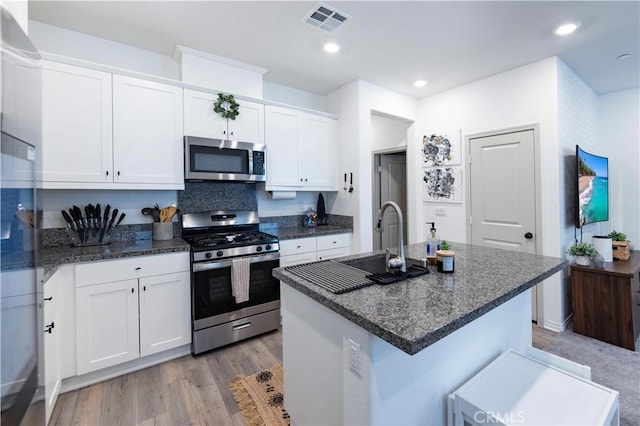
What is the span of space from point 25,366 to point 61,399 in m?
1.12

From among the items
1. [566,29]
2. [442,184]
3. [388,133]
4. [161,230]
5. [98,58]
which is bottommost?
[161,230]

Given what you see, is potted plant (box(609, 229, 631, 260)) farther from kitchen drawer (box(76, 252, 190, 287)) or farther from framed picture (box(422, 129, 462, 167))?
kitchen drawer (box(76, 252, 190, 287))

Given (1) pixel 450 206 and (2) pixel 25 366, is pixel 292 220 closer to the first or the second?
(1) pixel 450 206

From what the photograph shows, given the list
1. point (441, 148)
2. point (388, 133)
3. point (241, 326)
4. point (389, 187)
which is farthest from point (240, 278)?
point (388, 133)

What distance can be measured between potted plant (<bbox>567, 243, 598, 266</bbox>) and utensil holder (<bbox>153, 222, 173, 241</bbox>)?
401 centimetres

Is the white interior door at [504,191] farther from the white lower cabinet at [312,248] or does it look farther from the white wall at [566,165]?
the white lower cabinet at [312,248]

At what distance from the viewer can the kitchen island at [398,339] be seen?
103 centimetres

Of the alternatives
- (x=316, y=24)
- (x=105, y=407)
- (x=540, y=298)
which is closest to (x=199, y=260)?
(x=105, y=407)

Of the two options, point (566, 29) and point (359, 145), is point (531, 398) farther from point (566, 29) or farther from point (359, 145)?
point (566, 29)

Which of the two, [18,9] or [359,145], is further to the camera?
[359,145]

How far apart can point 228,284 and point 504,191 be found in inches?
123

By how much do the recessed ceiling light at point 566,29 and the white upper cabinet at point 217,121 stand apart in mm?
2783

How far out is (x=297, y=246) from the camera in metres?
3.13

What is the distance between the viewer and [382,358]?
1068 mm
